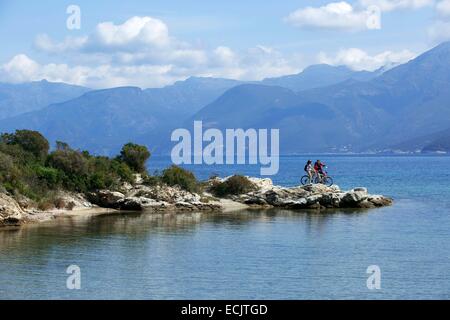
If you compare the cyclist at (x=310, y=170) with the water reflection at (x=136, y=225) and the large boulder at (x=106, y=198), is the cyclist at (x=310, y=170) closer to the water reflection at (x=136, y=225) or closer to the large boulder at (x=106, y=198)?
the water reflection at (x=136, y=225)

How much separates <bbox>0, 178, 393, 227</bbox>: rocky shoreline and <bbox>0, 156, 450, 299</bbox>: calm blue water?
4149 millimetres

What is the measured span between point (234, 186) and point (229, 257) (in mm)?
28259

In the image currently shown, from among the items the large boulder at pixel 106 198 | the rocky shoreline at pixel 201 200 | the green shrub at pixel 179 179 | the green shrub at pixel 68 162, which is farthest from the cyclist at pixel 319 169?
the green shrub at pixel 68 162

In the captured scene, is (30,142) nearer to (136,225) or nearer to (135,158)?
(135,158)

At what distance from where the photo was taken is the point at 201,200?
5250 centimetres

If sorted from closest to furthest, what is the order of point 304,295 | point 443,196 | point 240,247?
point 304,295 → point 240,247 → point 443,196

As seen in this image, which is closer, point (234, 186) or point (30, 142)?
point (30, 142)

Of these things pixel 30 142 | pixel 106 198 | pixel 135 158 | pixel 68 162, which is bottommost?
pixel 106 198

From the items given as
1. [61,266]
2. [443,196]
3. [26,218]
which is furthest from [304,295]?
[443,196]

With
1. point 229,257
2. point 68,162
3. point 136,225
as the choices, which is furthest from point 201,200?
point 229,257

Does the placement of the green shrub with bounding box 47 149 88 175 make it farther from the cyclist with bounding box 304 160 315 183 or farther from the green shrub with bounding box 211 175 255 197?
the cyclist with bounding box 304 160 315 183

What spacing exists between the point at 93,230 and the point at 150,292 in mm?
15639
